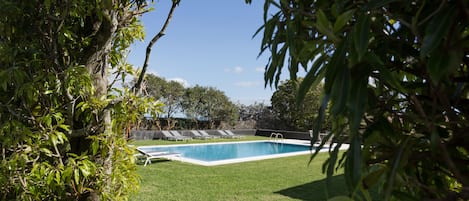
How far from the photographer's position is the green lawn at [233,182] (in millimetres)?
6145

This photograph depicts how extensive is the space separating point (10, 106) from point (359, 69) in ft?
7.92

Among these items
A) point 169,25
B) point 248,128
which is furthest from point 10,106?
point 248,128

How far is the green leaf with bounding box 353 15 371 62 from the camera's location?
569mm

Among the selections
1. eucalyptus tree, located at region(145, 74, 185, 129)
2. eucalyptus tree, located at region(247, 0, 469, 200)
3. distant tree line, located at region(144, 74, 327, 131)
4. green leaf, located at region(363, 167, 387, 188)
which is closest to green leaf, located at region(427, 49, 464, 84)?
eucalyptus tree, located at region(247, 0, 469, 200)

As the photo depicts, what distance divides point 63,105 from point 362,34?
228cm

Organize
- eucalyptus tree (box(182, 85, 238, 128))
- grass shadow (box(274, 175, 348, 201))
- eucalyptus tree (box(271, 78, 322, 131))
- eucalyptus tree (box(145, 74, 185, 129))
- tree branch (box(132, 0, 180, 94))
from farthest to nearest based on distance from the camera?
1. eucalyptus tree (box(182, 85, 238, 128))
2. eucalyptus tree (box(145, 74, 185, 129))
3. eucalyptus tree (box(271, 78, 322, 131))
4. grass shadow (box(274, 175, 348, 201))
5. tree branch (box(132, 0, 180, 94))

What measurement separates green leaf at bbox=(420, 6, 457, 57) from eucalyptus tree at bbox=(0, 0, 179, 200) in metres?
1.93

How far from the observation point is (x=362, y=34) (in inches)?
23.1

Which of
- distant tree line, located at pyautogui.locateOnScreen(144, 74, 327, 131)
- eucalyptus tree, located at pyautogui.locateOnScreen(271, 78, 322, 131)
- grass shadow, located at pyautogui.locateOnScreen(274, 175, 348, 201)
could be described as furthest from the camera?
distant tree line, located at pyautogui.locateOnScreen(144, 74, 327, 131)

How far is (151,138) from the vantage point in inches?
722

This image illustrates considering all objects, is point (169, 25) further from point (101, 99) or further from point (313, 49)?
point (313, 49)

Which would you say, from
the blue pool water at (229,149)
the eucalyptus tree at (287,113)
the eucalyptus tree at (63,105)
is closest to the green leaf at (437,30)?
the eucalyptus tree at (63,105)

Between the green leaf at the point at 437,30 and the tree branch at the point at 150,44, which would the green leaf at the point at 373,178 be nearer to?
the green leaf at the point at 437,30

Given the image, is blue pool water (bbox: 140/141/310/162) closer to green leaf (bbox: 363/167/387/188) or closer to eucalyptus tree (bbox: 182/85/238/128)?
eucalyptus tree (bbox: 182/85/238/128)
